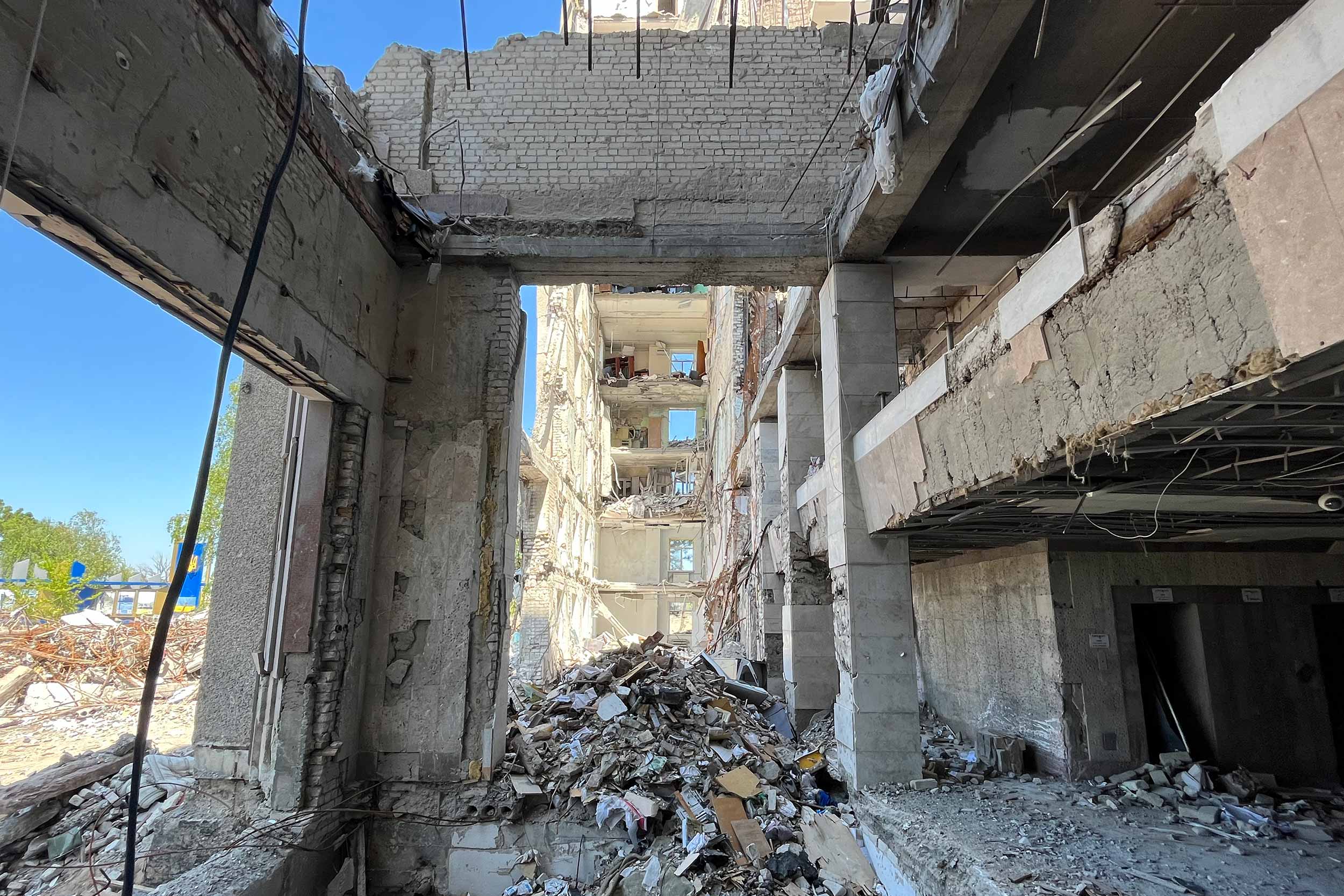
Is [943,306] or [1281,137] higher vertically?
[943,306]

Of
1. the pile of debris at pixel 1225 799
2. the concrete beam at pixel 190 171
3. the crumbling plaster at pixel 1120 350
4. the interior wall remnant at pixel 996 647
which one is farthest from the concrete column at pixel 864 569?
the concrete beam at pixel 190 171

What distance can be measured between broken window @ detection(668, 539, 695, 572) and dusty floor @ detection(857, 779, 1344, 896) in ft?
72.9

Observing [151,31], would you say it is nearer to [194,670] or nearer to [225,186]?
[225,186]

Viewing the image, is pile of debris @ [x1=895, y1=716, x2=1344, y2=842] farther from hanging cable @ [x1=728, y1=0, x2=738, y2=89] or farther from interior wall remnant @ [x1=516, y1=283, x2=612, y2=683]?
interior wall remnant @ [x1=516, y1=283, x2=612, y2=683]

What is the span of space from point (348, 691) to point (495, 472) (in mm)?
2546

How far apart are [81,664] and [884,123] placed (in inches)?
658

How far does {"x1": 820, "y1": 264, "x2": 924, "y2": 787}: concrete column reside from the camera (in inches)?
254

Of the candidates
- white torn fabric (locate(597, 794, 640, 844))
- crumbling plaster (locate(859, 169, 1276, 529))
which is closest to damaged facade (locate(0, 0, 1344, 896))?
crumbling plaster (locate(859, 169, 1276, 529))

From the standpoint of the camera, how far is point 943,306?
32.2ft

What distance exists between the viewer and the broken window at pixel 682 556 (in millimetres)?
28234

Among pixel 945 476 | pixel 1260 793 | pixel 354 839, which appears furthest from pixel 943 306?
pixel 354 839

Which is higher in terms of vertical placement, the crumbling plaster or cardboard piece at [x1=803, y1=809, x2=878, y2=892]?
the crumbling plaster

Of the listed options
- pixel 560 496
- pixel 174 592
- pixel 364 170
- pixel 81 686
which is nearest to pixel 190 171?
pixel 364 170

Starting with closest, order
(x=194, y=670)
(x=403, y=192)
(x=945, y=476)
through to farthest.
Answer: (x=945, y=476) < (x=403, y=192) < (x=194, y=670)
